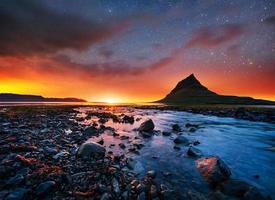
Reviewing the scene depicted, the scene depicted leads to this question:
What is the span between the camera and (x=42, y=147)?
27.8 feet

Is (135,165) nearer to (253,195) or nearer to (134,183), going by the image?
(134,183)

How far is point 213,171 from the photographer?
5969 millimetres

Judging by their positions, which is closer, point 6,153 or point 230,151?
point 6,153

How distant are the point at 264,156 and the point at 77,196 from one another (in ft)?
34.4

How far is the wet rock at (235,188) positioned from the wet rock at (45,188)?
5.45 meters

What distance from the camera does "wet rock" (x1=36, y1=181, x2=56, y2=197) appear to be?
14.6 ft

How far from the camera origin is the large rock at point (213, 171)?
5.74 m

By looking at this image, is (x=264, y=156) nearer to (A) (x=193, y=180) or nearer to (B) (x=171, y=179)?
(A) (x=193, y=180)

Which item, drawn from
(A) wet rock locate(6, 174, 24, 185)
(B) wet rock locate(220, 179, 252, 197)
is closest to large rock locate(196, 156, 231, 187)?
(B) wet rock locate(220, 179, 252, 197)

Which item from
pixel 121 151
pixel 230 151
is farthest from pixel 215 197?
pixel 230 151

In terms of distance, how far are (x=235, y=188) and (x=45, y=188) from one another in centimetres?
592

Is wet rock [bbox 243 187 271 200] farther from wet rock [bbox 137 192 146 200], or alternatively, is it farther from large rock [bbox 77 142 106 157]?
large rock [bbox 77 142 106 157]

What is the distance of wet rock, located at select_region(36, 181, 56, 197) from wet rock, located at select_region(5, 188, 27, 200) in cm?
34

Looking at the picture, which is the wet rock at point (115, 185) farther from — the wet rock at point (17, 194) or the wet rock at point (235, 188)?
the wet rock at point (235, 188)
